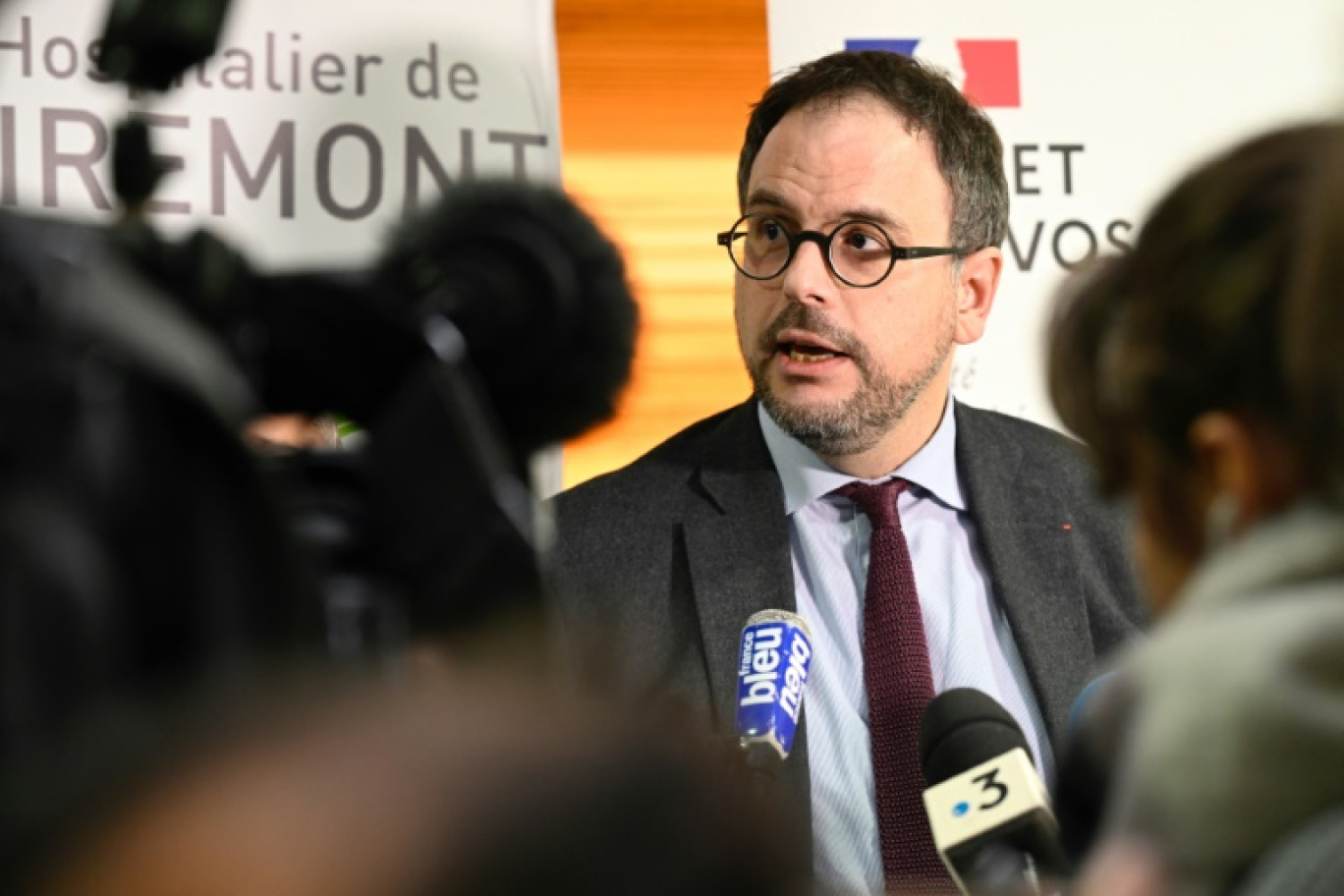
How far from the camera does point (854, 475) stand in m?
2.37

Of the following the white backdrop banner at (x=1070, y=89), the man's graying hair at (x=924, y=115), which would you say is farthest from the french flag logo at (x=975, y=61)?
the man's graying hair at (x=924, y=115)

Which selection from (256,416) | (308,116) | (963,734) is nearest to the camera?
(256,416)

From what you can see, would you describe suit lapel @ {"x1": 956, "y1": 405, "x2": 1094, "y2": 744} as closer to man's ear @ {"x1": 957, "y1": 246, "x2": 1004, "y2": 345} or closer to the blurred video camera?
man's ear @ {"x1": 957, "y1": 246, "x2": 1004, "y2": 345}

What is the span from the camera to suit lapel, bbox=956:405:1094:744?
216 centimetres

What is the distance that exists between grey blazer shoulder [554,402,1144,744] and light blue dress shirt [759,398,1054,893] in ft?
0.09

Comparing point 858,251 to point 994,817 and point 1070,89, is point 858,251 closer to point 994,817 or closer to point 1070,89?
point 1070,89

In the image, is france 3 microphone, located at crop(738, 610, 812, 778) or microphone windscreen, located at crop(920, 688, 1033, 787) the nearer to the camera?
microphone windscreen, located at crop(920, 688, 1033, 787)

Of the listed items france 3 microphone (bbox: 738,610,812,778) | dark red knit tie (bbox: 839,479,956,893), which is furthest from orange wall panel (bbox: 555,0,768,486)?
france 3 microphone (bbox: 738,610,812,778)

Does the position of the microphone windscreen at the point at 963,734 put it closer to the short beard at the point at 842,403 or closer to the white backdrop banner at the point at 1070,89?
the short beard at the point at 842,403

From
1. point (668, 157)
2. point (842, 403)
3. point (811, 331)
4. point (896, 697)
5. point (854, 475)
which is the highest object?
point (668, 157)

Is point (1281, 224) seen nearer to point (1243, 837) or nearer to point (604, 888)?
point (1243, 837)

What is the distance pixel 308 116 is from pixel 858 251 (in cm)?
95

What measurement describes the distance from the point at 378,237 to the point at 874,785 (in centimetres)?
151

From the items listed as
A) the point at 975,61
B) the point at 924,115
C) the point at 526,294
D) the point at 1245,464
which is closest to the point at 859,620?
the point at 924,115
